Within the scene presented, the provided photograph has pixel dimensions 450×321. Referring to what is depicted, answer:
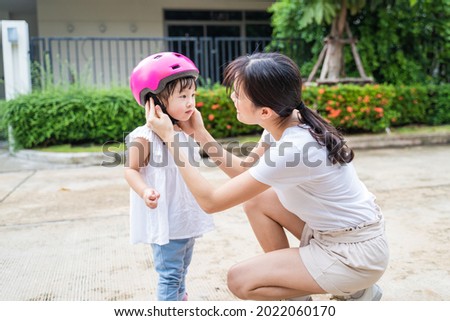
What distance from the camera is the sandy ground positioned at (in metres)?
2.43

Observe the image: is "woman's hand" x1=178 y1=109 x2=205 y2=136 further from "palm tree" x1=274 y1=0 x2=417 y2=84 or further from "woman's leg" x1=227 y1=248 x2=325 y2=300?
"palm tree" x1=274 y1=0 x2=417 y2=84

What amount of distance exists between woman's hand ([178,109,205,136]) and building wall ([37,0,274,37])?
8867 mm

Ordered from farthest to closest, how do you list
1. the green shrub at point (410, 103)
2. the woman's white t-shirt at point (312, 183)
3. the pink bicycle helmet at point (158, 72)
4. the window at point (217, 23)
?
1. the window at point (217, 23)
2. the green shrub at point (410, 103)
3. the pink bicycle helmet at point (158, 72)
4. the woman's white t-shirt at point (312, 183)

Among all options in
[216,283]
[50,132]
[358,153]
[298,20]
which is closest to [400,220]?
[216,283]

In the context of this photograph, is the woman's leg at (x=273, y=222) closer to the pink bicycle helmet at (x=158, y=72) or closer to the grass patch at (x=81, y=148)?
the pink bicycle helmet at (x=158, y=72)

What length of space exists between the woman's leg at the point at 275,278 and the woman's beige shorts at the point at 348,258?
0.04m

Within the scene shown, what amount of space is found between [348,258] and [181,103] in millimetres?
865

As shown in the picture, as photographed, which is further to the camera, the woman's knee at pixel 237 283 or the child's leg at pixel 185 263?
the child's leg at pixel 185 263

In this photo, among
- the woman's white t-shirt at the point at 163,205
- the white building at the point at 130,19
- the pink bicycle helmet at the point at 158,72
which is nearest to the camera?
the pink bicycle helmet at the point at 158,72

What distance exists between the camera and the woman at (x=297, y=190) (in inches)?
67.9

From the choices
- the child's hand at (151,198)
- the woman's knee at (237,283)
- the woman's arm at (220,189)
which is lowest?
the woman's knee at (237,283)

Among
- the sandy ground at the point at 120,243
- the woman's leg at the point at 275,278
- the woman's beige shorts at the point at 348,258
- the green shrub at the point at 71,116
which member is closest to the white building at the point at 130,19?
the green shrub at the point at 71,116

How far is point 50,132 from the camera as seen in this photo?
21.2 ft

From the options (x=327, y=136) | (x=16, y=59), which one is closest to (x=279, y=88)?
(x=327, y=136)
